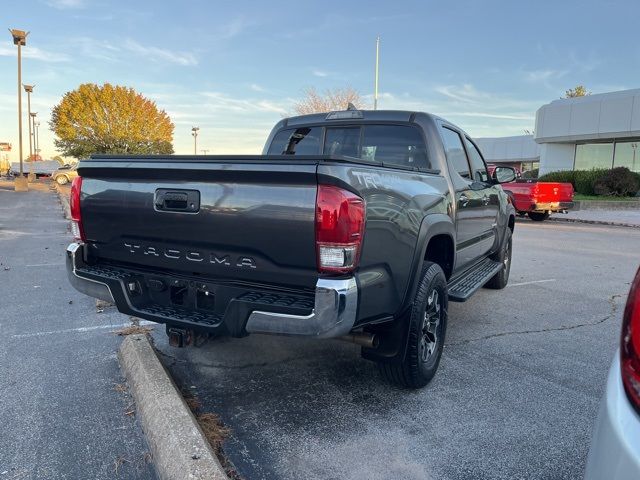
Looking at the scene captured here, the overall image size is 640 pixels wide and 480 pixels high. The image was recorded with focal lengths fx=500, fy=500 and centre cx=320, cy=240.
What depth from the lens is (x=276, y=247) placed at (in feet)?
8.78

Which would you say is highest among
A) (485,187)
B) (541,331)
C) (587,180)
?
(587,180)

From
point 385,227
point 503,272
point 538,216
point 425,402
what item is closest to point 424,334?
point 425,402

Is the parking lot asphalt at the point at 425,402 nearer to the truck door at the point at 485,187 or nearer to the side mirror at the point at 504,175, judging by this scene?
the truck door at the point at 485,187

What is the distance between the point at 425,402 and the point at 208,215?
1.90m

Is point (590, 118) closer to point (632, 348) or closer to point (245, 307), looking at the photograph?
point (245, 307)

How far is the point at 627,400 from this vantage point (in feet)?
4.35

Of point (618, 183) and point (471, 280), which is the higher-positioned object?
point (618, 183)

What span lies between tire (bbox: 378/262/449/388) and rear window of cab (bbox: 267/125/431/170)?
37.3 inches

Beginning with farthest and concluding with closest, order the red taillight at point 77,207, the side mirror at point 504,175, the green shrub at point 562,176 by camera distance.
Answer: the green shrub at point 562,176, the side mirror at point 504,175, the red taillight at point 77,207

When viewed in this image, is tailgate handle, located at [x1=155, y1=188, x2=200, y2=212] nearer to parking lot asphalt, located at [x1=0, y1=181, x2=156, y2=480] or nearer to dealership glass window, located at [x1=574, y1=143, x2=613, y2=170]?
parking lot asphalt, located at [x1=0, y1=181, x2=156, y2=480]

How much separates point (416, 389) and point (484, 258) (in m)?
2.82

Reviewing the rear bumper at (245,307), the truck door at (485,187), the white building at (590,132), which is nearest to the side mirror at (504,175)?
the truck door at (485,187)

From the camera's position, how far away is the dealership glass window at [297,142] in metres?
4.80

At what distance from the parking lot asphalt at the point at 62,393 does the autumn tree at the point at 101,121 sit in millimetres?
49156
